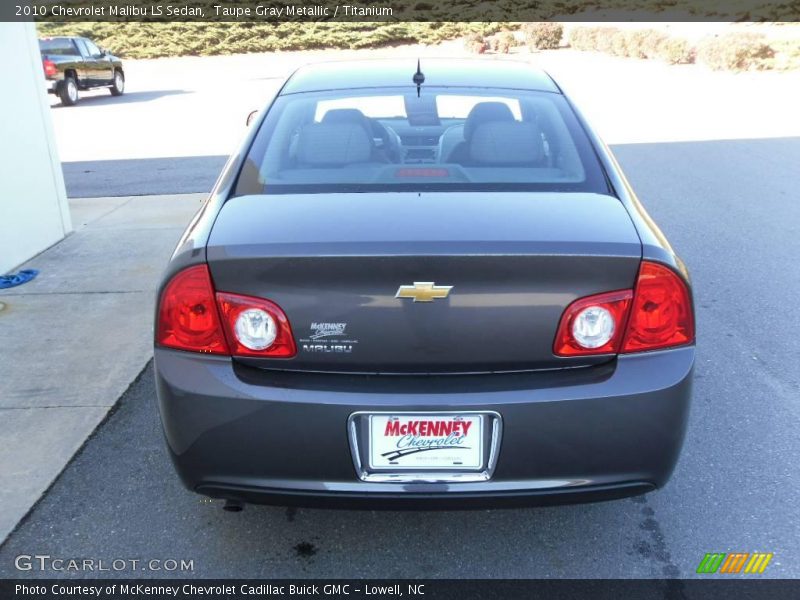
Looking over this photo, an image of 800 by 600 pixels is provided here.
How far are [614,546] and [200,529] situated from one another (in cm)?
147

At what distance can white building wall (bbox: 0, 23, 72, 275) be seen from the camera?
224 inches

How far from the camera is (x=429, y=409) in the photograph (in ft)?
6.94

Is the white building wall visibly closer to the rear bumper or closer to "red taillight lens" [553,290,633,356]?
the rear bumper

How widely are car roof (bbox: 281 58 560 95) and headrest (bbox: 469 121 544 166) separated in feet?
1.18

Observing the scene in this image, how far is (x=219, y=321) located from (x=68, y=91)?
19.3 m

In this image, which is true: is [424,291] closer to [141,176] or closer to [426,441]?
[426,441]

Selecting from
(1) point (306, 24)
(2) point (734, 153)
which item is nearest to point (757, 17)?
(1) point (306, 24)

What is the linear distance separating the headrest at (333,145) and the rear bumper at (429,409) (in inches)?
41.0

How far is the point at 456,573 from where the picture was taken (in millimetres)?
2523

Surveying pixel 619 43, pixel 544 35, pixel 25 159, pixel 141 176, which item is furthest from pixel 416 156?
pixel 544 35

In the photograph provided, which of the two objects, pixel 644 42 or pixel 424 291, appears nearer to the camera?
pixel 424 291

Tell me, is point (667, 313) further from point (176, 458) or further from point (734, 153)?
point (734, 153)

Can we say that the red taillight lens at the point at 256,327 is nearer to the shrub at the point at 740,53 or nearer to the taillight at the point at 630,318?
the taillight at the point at 630,318

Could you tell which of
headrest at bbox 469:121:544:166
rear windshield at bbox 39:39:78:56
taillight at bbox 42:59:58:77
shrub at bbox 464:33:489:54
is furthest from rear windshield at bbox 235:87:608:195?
shrub at bbox 464:33:489:54
